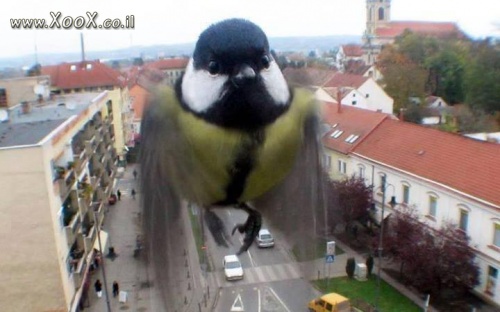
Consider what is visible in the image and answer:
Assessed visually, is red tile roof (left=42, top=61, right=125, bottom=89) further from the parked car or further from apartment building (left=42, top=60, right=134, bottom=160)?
the parked car

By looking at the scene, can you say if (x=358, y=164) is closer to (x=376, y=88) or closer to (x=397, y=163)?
(x=397, y=163)

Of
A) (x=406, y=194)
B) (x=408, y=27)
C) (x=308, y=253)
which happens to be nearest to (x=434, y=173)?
(x=406, y=194)

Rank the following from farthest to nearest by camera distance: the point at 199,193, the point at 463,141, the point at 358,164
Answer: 1. the point at 358,164
2. the point at 463,141
3. the point at 199,193

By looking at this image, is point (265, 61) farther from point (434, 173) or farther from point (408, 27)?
point (408, 27)

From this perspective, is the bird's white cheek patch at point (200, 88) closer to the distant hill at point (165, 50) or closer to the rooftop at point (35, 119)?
the distant hill at point (165, 50)

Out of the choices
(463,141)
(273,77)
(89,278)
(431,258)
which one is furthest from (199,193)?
(89,278)

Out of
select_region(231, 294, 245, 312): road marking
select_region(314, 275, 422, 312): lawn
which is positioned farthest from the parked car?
select_region(231, 294, 245, 312): road marking
